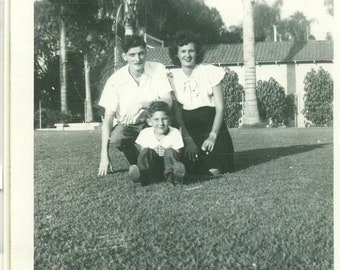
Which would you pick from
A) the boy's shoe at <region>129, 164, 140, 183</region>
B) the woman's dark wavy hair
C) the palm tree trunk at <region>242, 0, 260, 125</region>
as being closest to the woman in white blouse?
the woman's dark wavy hair

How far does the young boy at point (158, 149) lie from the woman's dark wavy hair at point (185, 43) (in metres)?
0.22

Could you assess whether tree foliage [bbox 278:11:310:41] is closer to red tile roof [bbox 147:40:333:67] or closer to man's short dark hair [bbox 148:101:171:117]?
red tile roof [bbox 147:40:333:67]

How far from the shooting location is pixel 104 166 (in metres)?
2.01

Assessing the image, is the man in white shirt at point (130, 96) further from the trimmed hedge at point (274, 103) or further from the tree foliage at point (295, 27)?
the tree foliage at point (295, 27)

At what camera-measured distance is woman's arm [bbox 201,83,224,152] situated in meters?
1.99

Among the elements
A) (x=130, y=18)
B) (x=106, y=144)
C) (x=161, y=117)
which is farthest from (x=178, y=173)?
(x=130, y=18)

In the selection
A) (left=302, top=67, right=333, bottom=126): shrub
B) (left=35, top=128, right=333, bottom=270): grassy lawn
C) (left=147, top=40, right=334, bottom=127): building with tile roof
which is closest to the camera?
(left=35, top=128, right=333, bottom=270): grassy lawn

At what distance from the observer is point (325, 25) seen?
172 cm

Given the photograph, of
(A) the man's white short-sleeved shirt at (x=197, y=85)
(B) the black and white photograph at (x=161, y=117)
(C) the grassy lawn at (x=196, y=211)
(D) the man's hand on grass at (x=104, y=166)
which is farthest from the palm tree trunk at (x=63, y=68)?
(A) the man's white short-sleeved shirt at (x=197, y=85)

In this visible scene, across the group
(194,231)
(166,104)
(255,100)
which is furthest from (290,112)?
(194,231)

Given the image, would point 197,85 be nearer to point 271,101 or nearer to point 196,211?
point 271,101

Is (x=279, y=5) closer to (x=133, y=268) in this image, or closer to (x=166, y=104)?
(x=166, y=104)

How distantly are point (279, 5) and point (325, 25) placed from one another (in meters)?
0.20

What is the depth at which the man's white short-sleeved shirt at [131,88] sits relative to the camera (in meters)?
1.96
